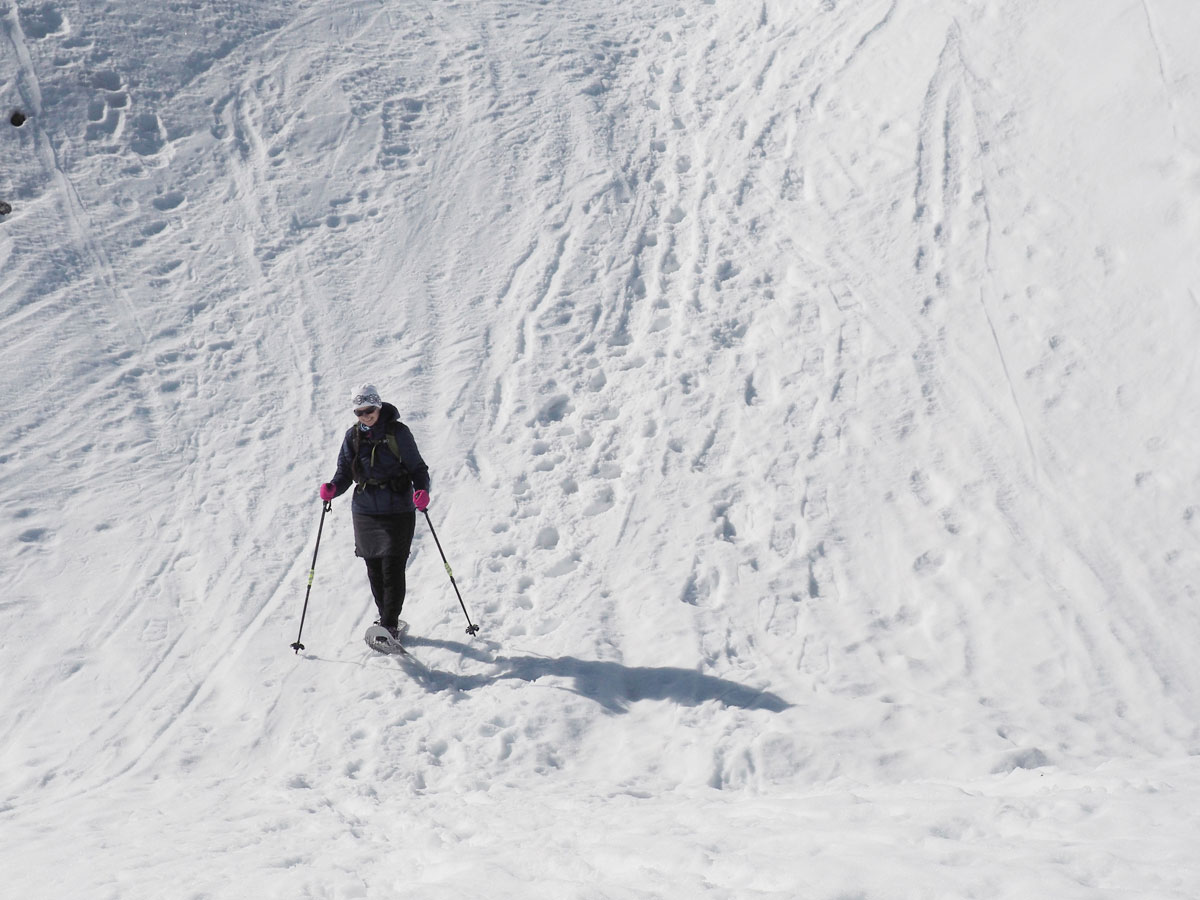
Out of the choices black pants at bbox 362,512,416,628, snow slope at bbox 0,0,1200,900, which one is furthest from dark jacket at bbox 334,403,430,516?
snow slope at bbox 0,0,1200,900

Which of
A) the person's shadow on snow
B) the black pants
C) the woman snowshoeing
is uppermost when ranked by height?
the woman snowshoeing

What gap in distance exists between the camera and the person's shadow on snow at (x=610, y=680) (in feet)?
23.0

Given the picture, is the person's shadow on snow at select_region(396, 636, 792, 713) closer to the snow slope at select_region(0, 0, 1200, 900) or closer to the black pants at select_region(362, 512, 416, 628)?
the snow slope at select_region(0, 0, 1200, 900)

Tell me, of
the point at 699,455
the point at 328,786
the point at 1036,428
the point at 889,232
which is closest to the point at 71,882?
the point at 328,786

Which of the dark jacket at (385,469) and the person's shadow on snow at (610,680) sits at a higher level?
the dark jacket at (385,469)

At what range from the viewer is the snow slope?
584 centimetres

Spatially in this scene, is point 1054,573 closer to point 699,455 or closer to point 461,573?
point 699,455

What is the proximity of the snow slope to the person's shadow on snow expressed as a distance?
0.03m

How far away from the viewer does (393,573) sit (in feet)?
24.5

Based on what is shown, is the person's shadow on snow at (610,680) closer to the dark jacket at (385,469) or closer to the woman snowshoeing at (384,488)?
the woman snowshoeing at (384,488)

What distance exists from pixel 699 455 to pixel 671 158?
18.2ft

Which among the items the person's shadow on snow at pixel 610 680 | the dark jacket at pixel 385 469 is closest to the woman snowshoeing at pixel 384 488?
the dark jacket at pixel 385 469

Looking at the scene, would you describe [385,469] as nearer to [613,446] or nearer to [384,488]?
[384,488]

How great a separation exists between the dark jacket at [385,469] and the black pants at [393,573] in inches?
5.9
